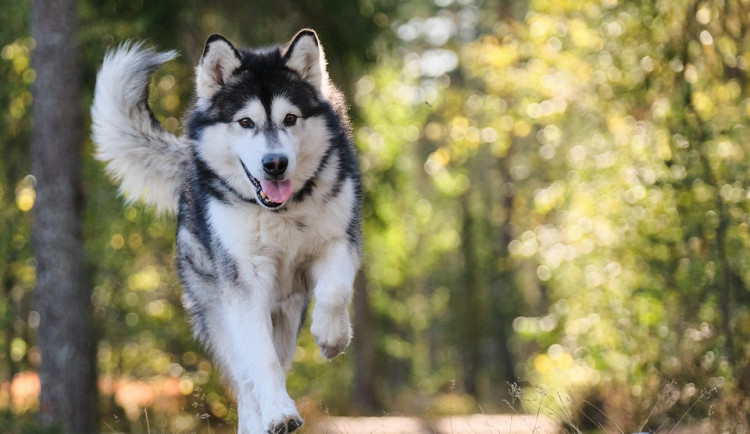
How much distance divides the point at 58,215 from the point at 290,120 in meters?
5.99

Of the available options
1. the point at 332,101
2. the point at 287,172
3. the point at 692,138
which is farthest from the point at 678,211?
the point at 287,172

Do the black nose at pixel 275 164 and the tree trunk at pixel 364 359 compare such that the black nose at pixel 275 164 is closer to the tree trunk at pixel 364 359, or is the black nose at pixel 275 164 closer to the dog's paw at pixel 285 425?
the dog's paw at pixel 285 425

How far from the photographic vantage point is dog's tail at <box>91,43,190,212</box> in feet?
19.2

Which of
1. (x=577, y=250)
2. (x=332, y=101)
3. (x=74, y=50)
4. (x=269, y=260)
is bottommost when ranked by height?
(x=577, y=250)

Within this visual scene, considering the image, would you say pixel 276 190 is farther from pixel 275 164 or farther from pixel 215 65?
pixel 215 65

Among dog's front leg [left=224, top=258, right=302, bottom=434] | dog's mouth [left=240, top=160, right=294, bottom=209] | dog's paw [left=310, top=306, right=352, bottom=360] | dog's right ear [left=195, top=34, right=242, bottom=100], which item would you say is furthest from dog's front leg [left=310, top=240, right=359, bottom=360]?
dog's right ear [left=195, top=34, right=242, bottom=100]

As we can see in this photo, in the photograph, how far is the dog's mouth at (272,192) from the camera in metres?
4.59

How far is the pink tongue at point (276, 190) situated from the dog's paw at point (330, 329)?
22.4 inches

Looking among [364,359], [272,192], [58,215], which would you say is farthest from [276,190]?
[364,359]

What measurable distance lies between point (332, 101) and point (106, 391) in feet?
35.1

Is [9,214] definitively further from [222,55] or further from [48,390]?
[222,55]

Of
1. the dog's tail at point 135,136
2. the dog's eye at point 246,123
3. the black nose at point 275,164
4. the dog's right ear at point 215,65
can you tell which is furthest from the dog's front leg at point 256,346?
the dog's tail at point 135,136

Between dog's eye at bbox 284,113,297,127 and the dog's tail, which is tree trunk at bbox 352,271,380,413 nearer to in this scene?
the dog's tail

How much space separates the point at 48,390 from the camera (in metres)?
10.0
